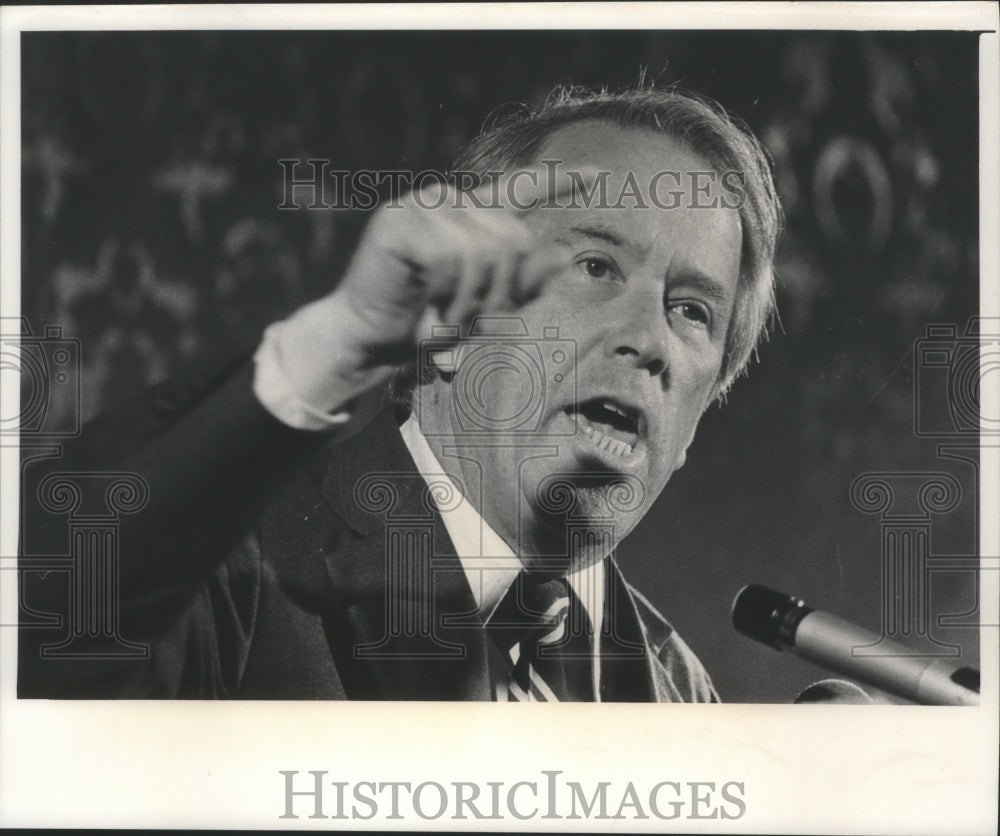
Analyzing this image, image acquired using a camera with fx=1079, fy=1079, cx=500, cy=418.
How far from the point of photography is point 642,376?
270cm

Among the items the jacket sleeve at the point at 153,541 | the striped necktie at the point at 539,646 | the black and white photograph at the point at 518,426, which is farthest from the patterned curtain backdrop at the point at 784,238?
the striped necktie at the point at 539,646

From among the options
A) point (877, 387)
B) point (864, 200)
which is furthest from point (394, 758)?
point (864, 200)

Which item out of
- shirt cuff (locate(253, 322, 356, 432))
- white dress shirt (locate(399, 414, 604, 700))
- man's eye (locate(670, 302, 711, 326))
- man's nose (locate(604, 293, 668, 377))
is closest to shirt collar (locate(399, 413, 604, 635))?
white dress shirt (locate(399, 414, 604, 700))

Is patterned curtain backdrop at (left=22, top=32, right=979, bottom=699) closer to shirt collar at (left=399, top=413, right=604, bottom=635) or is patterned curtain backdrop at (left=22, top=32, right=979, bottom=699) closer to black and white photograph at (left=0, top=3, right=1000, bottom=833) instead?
black and white photograph at (left=0, top=3, right=1000, bottom=833)

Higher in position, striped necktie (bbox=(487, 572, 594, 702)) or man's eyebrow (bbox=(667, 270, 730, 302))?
man's eyebrow (bbox=(667, 270, 730, 302))

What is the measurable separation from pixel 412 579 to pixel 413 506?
182 mm

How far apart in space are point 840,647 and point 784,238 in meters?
1.04

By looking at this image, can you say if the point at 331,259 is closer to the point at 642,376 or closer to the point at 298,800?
the point at 642,376

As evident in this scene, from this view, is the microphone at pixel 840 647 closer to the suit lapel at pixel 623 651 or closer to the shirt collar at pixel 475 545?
the suit lapel at pixel 623 651

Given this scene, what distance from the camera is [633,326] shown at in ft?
8.82

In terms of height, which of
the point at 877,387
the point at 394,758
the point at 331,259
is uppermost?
the point at 331,259

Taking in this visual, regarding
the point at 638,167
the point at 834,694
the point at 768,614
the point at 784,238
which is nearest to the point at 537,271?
the point at 638,167

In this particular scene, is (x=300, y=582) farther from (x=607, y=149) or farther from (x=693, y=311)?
(x=607, y=149)

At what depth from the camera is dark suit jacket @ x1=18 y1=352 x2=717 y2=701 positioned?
8.81 feet
